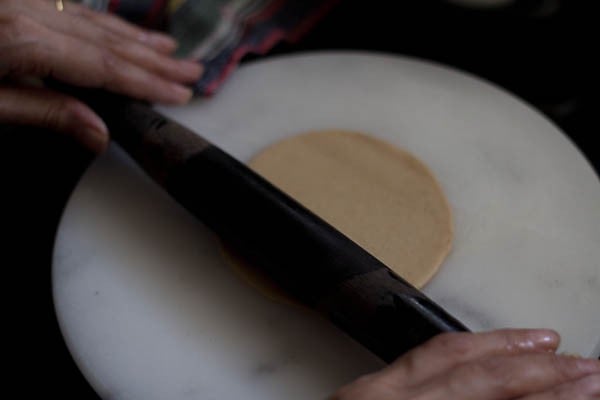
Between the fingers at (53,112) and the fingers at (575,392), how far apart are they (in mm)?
813

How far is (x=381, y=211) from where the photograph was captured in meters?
1.00

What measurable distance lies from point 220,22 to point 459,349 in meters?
0.90

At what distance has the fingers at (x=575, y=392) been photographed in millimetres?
→ 715

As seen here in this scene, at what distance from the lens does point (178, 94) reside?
119cm

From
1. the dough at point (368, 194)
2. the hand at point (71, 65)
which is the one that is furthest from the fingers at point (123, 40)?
the dough at point (368, 194)

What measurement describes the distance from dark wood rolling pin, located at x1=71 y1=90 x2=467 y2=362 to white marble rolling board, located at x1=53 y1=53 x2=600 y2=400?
7 cm

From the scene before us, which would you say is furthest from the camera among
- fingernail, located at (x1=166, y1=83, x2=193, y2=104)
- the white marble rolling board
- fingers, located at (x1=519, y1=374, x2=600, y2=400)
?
fingernail, located at (x1=166, y1=83, x2=193, y2=104)

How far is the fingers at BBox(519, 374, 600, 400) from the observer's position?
0.71 m

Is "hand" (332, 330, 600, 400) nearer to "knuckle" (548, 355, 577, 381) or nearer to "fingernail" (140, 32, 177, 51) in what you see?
"knuckle" (548, 355, 577, 381)

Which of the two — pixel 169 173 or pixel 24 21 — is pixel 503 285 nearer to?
pixel 169 173

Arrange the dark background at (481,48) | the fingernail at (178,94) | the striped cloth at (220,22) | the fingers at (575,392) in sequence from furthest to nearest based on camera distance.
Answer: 1. the dark background at (481,48)
2. the striped cloth at (220,22)
3. the fingernail at (178,94)
4. the fingers at (575,392)

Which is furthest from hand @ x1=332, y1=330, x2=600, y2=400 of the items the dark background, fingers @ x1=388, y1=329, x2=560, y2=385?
the dark background

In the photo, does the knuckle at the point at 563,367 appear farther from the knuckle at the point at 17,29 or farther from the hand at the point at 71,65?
the knuckle at the point at 17,29

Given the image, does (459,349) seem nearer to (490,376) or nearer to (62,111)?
(490,376)
